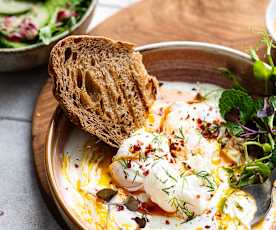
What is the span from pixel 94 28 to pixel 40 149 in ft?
2.65

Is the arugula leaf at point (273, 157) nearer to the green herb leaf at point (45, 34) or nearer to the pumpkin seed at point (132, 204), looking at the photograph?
the pumpkin seed at point (132, 204)

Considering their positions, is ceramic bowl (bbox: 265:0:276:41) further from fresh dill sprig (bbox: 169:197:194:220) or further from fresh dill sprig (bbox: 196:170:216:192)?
fresh dill sprig (bbox: 169:197:194:220)

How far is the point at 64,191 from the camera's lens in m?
2.53

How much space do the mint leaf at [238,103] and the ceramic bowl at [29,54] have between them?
2.81 ft

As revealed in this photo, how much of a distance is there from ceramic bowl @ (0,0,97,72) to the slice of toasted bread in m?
0.41

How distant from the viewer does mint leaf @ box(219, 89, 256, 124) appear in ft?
8.86

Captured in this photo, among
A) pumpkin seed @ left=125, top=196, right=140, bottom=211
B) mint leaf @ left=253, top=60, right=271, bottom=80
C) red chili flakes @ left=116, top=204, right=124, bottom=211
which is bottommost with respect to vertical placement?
red chili flakes @ left=116, top=204, right=124, bottom=211

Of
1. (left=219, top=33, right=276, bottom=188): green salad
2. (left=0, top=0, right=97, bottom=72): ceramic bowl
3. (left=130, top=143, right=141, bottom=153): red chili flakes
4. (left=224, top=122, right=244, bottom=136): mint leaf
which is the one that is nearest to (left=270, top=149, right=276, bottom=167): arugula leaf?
(left=219, top=33, right=276, bottom=188): green salad

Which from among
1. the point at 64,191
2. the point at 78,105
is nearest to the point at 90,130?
the point at 78,105

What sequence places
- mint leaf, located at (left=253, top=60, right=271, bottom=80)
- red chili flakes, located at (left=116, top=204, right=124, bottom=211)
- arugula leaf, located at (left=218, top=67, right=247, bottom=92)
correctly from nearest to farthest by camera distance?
red chili flakes, located at (left=116, top=204, right=124, bottom=211), mint leaf, located at (left=253, top=60, right=271, bottom=80), arugula leaf, located at (left=218, top=67, right=247, bottom=92)

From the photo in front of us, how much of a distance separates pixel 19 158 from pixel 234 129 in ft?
3.30

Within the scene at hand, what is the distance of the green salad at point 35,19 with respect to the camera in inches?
121

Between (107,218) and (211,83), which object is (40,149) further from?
(211,83)

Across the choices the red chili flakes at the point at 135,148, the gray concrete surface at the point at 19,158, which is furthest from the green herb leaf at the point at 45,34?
the red chili flakes at the point at 135,148
